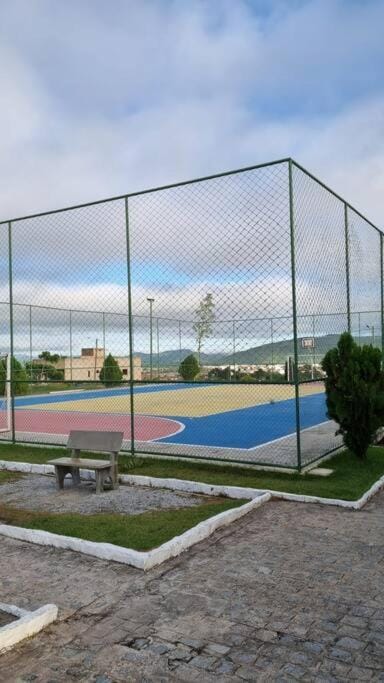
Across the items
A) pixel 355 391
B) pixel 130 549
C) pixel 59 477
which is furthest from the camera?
pixel 355 391

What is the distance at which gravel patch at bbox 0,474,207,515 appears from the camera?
632 centimetres

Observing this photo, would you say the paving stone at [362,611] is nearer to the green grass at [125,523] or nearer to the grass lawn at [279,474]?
the green grass at [125,523]

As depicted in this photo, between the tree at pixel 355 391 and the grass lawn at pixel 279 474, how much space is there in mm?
391

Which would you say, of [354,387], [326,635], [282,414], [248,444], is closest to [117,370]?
[282,414]

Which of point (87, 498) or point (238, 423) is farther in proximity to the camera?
point (238, 423)

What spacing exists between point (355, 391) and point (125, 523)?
149 inches

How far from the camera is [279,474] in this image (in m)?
7.55

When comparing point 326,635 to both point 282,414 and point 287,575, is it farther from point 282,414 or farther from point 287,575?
point 282,414

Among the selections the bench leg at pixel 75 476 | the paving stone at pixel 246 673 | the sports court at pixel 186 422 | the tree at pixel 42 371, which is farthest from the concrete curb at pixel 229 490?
the tree at pixel 42 371

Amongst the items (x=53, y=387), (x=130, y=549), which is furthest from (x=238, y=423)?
(x=53, y=387)

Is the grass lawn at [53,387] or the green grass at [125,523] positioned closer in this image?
the green grass at [125,523]

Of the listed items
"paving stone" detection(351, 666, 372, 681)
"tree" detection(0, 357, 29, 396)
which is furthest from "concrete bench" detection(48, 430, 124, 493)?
"tree" detection(0, 357, 29, 396)

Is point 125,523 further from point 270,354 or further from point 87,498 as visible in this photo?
point 270,354

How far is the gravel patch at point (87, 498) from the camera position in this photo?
20.7ft
